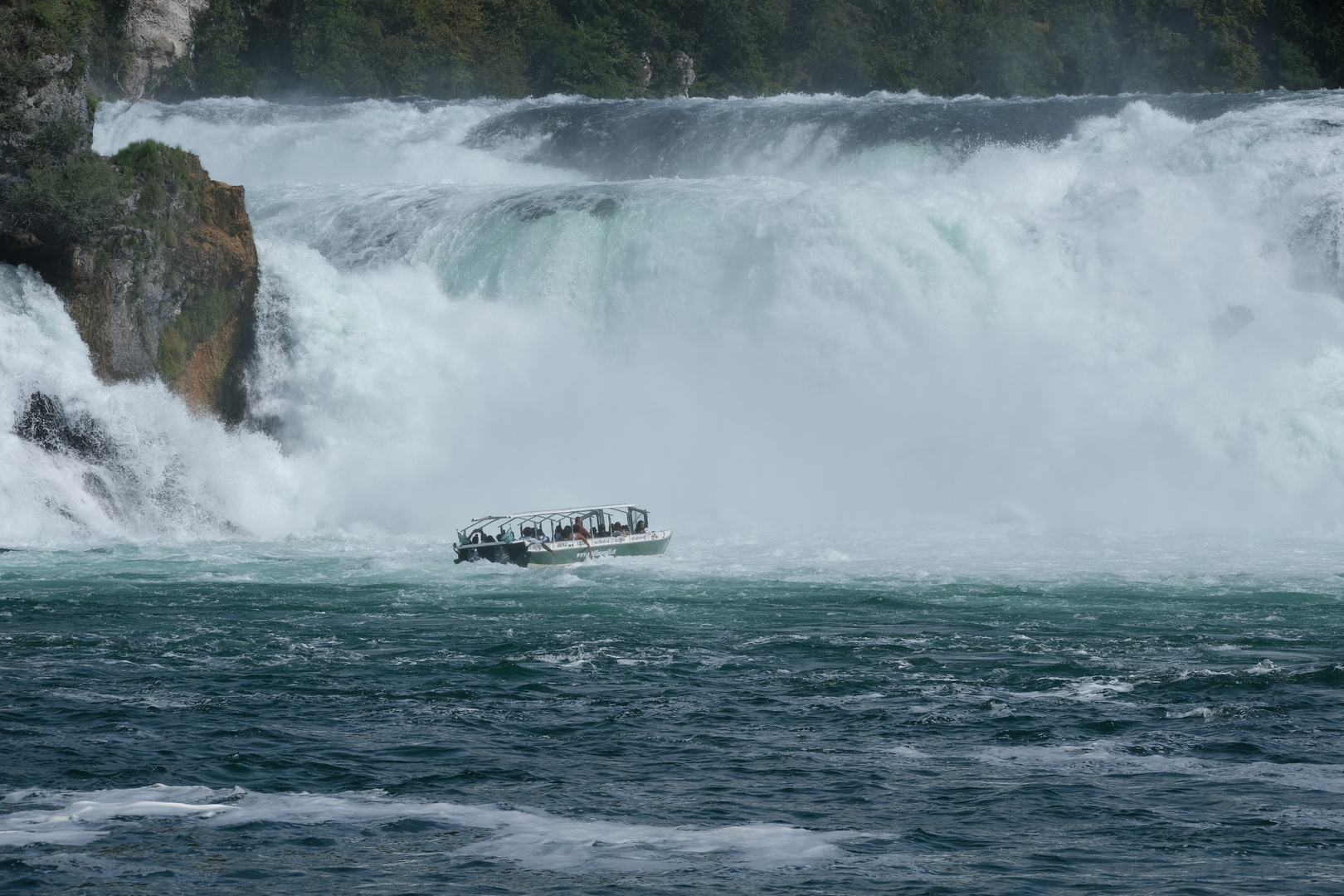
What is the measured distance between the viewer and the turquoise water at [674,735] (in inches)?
476

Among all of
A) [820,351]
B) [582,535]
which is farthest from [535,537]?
[820,351]

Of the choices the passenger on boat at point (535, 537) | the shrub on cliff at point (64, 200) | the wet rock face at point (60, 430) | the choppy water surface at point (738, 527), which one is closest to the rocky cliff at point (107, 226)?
the shrub on cliff at point (64, 200)

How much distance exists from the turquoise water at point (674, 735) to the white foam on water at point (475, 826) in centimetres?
4

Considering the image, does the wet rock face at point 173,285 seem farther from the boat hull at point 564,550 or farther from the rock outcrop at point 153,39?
the rock outcrop at point 153,39

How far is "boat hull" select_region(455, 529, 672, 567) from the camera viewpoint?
91.3 ft

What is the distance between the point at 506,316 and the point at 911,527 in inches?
425

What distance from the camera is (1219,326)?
3653 cm

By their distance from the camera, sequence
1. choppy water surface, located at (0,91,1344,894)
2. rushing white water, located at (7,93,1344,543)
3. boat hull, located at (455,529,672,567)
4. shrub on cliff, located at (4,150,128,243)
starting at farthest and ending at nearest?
rushing white water, located at (7,93,1344,543)
shrub on cliff, located at (4,150,128,243)
boat hull, located at (455,529,672,567)
choppy water surface, located at (0,91,1344,894)

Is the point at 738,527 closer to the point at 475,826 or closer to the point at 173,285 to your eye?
the point at 173,285

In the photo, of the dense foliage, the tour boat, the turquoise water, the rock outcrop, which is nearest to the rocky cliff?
the turquoise water

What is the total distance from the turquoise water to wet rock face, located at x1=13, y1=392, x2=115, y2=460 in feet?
18.2

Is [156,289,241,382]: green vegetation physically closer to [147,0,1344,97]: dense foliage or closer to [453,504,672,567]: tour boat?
[453,504,672,567]: tour boat

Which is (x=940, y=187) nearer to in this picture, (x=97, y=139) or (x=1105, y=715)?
(x=1105, y=715)

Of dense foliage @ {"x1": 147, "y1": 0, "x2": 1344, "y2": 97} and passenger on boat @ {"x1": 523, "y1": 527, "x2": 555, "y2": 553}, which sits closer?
passenger on boat @ {"x1": 523, "y1": 527, "x2": 555, "y2": 553}
